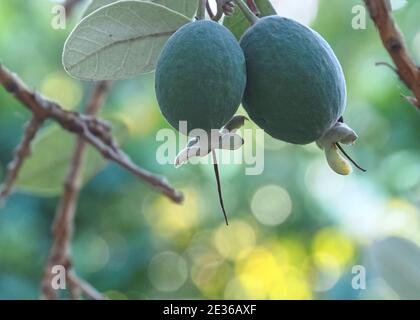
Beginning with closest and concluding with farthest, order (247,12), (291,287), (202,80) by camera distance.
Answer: (202,80) → (247,12) → (291,287)

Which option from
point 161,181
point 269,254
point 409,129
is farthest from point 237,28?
point 269,254

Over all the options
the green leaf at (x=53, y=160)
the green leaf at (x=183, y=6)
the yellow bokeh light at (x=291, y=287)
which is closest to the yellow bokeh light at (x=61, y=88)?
the yellow bokeh light at (x=291, y=287)

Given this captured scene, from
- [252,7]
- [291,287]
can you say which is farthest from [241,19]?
[291,287]

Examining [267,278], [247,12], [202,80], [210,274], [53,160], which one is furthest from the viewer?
[210,274]

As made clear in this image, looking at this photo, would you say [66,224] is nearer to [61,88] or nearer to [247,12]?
[247,12]

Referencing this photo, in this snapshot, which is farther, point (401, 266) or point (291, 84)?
point (401, 266)

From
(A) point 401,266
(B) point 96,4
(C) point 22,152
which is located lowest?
(A) point 401,266

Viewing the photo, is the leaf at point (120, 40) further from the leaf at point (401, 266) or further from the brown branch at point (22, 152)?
the leaf at point (401, 266)
